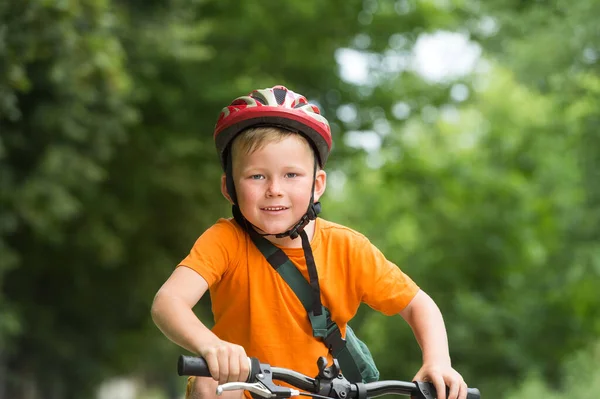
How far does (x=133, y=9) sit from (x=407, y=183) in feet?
29.6

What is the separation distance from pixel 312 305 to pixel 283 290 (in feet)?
0.41

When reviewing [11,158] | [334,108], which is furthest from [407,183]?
[11,158]

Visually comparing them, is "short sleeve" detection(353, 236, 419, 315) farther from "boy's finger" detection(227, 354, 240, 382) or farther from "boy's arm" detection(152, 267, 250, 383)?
"boy's finger" detection(227, 354, 240, 382)

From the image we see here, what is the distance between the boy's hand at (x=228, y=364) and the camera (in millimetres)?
3225

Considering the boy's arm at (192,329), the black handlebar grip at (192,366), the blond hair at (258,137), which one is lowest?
the black handlebar grip at (192,366)

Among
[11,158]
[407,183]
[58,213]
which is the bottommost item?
[58,213]

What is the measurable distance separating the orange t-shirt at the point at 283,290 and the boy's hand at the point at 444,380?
407 millimetres

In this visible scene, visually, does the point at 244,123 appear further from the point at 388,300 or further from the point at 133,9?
the point at 133,9

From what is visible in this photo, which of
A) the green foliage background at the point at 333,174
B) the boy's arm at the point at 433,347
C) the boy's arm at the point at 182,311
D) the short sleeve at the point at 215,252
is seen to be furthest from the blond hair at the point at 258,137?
the green foliage background at the point at 333,174

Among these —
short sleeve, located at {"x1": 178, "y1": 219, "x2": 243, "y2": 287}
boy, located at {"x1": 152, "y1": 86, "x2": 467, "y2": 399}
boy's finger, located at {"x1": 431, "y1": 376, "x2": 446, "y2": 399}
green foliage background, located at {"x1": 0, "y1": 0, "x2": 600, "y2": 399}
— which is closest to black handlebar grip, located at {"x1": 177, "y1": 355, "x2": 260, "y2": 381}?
boy, located at {"x1": 152, "y1": 86, "x2": 467, "y2": 399}

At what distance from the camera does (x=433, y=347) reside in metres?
3.91

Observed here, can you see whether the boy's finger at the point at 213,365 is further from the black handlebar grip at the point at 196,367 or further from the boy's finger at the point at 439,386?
the boy's finger at the point at 439,386

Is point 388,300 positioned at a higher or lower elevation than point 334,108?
lower

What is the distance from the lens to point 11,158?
1638cm
